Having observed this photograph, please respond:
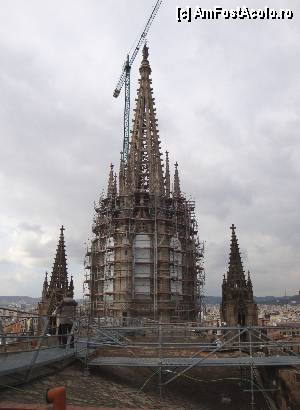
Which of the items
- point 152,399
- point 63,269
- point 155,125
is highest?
point 155,125

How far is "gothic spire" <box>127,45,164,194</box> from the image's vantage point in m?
44.5

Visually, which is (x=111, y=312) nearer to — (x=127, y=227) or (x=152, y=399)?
(x=127, y=227)

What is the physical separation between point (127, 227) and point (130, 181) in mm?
5562

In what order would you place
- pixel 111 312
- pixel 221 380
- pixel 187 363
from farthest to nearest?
pixel 111 312 < pixel 221 380 < pixel 187 363

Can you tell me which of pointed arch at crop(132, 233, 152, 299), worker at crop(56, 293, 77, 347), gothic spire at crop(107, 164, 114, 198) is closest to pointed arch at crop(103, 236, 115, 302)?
pointed arch at crop(132, 233, 152, 299)

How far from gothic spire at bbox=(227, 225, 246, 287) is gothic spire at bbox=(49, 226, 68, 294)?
17205mm

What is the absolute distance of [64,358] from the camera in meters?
11.8

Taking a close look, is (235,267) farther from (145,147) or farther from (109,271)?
(145,147)

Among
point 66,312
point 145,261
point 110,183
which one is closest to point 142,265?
point 145,261

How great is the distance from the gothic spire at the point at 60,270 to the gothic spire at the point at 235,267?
17205 millimetres

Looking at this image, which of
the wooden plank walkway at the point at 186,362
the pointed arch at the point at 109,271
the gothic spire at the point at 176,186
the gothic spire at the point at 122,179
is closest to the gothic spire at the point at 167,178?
the gothic spire at the point at 176,186

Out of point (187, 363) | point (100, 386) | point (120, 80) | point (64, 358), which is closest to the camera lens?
point (100, 386)

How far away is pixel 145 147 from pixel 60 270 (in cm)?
1627

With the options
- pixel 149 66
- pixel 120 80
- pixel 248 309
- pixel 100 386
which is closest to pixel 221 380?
pixel 100 386
